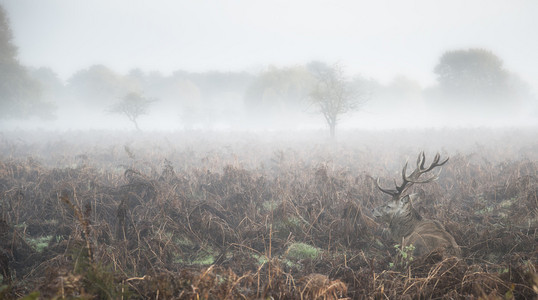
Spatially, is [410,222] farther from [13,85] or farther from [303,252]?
[13,85]

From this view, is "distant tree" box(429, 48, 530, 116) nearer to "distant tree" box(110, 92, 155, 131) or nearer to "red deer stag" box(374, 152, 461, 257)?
"distant tree" box(110, 92, 155, 131)

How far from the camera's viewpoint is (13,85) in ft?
72.7

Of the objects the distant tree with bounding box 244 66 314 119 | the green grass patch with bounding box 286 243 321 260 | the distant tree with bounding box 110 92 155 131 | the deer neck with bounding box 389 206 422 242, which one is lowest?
the green grass patch with bounding box 286 243 321 260

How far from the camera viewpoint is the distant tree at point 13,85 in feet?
66.4

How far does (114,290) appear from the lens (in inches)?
82.4

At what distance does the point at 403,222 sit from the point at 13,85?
30740 millimetres

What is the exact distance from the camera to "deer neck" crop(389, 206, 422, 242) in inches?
186

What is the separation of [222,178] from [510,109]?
165 feet

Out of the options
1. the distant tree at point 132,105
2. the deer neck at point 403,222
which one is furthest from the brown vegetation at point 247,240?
the distant tree at point 132,105

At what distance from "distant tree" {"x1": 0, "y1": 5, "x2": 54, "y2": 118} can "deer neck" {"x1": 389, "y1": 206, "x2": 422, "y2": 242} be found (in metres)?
28.9

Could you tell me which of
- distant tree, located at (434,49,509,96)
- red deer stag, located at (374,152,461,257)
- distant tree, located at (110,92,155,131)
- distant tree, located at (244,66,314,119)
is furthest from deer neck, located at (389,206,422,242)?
distant tree, located at (434,49,509,96)

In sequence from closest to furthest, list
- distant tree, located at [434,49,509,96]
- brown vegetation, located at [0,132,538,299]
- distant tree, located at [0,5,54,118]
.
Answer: brown vegetation, located at [0,132,538,299], distant tree, located at [0,5,54,118], distant tree, located at [434,49,509,96]

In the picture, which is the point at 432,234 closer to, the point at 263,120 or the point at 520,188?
the point at 520,188

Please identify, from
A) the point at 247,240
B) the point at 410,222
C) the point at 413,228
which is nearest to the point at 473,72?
the point at 410,222
